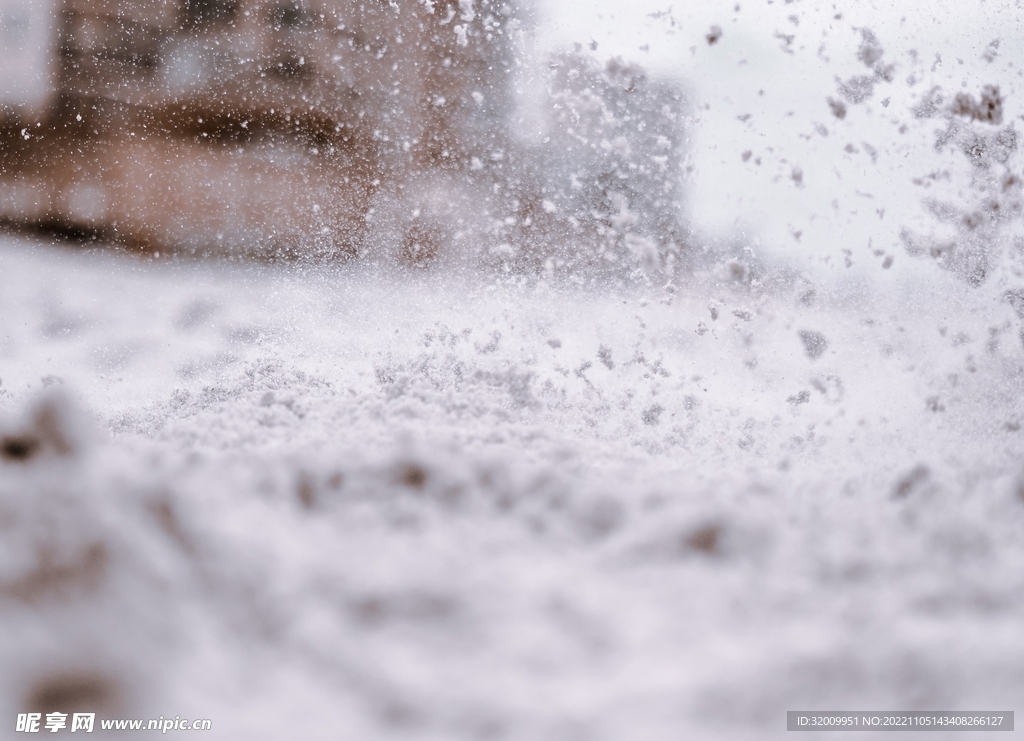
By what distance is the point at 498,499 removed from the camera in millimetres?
625

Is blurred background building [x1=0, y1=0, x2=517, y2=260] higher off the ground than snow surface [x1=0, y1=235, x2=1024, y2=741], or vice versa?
blurred background building [x1=0, y1=0, x2=517, y2=260]

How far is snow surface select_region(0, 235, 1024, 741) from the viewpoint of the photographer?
56cm

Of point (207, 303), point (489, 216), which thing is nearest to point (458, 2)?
point (489, 216)

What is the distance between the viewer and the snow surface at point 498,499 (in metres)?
0.56

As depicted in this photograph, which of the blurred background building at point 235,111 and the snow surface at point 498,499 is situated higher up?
the blurred background building at point 235,111

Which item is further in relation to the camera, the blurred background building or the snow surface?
the blurred background building

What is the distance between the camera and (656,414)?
648 mm

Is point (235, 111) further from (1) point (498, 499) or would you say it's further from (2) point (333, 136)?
(1) point (498, 499)

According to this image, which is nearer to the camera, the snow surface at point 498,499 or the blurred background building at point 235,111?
the snow surface at point 498,499

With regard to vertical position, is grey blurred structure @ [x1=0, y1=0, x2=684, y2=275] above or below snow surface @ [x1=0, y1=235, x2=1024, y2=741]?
above

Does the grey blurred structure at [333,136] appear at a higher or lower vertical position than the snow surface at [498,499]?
higher

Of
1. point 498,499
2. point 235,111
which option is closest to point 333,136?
point 235,111

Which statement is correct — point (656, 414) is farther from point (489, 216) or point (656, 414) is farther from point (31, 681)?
point (31, 681)

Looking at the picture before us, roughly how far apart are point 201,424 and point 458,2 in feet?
1.56
